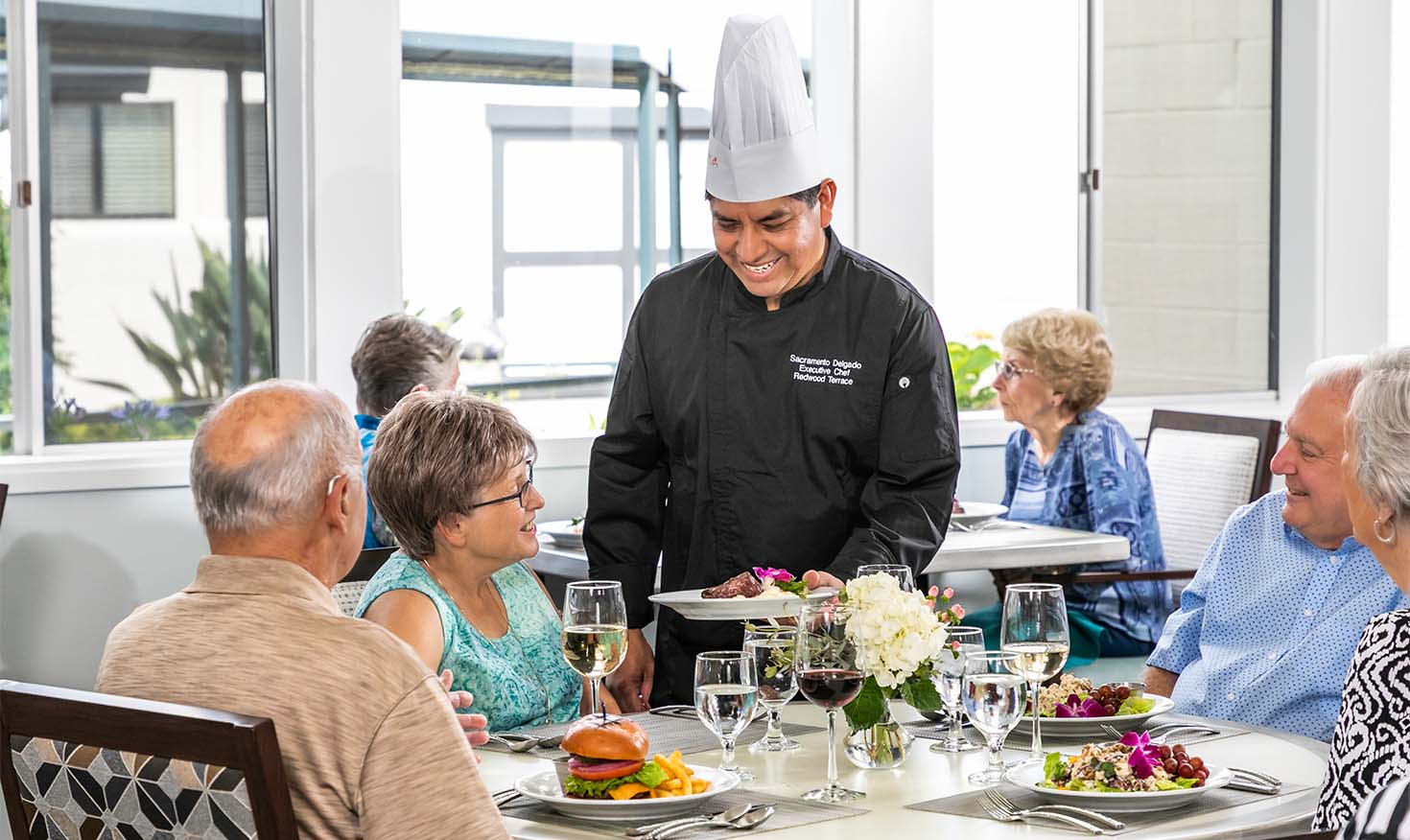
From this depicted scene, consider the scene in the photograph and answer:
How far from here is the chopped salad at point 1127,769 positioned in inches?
74.4

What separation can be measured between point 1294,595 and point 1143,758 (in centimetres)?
96

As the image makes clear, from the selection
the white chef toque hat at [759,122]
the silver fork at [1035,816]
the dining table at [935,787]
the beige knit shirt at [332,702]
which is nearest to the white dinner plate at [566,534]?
the white chef toque hat at [759,122]

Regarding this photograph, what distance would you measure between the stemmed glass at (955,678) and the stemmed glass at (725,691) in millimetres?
231

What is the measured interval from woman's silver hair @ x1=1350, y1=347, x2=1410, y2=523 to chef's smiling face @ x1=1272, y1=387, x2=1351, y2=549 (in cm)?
73

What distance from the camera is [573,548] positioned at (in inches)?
162

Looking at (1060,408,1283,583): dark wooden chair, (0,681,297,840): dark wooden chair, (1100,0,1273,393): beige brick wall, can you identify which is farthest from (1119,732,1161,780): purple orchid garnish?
(1100,0,1273,393): beige brick wall

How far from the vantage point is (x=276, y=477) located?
1.71 metres

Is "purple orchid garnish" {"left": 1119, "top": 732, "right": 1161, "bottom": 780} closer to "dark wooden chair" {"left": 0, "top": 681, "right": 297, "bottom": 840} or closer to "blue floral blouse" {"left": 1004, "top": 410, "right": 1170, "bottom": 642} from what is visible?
"dark wooden chair" {"left": 0, "top": 681, "right": 297, "bottom": 840}

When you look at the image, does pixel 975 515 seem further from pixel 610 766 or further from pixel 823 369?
pixel 610 766

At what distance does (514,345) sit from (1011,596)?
3059 mm

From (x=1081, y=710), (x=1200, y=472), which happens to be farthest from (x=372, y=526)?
(x=1200, y=472)

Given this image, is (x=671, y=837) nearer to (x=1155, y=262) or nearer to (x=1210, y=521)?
(x=1210, y=521)

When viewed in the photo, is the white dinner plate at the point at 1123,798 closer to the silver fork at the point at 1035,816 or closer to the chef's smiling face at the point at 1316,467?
the silver fork at the point at 1035,816

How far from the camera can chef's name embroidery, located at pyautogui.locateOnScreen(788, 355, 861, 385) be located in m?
2.84
